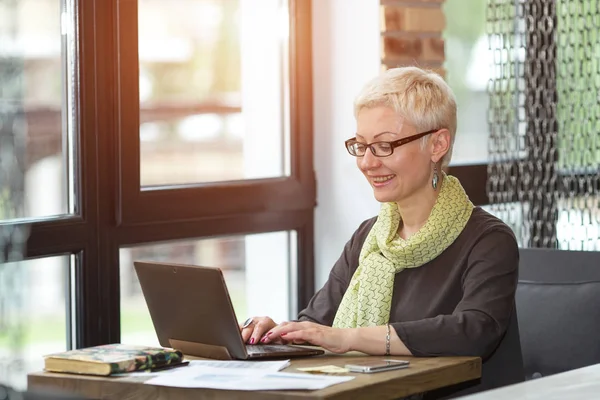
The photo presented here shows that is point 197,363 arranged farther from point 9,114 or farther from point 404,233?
point 9,114

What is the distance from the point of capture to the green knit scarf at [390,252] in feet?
8.36

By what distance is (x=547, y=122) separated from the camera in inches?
151

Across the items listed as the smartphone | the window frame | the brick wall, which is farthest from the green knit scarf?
the brick wall

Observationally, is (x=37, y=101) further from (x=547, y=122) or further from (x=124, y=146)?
(x=547, y=122)

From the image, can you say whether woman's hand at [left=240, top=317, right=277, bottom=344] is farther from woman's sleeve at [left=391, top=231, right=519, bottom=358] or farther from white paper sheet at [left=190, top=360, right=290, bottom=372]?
woman's sleeve at [left=391, top=231, right=519, bottom=358]

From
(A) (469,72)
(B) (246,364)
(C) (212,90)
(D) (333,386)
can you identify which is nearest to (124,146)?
(C) (212,90)

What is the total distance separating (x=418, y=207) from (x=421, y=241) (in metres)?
0.14

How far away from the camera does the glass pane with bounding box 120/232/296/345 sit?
3137mm

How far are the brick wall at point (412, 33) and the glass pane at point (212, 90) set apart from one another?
13.9 inches

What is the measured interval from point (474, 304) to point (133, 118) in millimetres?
1202

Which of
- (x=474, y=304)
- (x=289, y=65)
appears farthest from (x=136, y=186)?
(x=474, y=304)

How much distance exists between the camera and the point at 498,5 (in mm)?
3711

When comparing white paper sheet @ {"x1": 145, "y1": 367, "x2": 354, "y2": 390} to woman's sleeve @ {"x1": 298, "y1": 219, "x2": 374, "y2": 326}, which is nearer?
white paper sheet @ {"x1": 145, "y1": 367, "x2": 354, "y2": 390}

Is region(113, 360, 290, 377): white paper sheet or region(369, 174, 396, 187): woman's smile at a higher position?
region(369, 174, 396, 187): woman's smile
